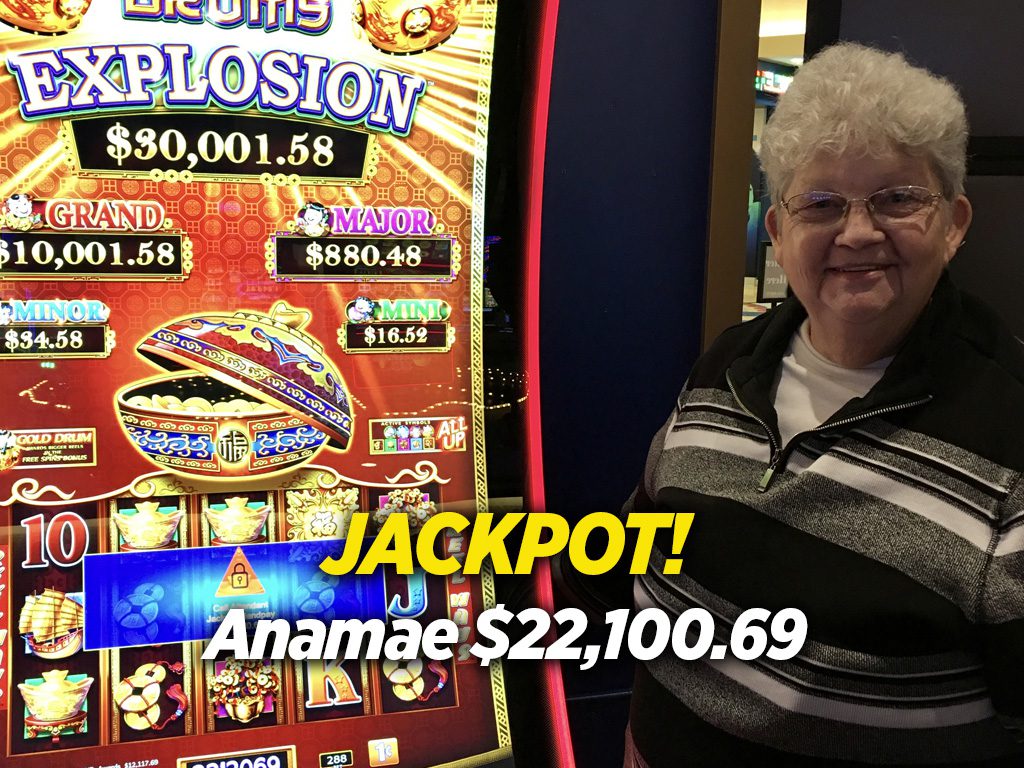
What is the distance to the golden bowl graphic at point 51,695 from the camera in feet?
3.98

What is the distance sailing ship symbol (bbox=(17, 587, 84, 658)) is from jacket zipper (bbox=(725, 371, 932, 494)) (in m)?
0.97

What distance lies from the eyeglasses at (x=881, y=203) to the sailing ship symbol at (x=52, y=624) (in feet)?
3.72

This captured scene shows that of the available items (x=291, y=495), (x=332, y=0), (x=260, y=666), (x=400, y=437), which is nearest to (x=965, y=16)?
(x=332, y=0)

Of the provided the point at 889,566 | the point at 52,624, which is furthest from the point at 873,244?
the point at 52,624

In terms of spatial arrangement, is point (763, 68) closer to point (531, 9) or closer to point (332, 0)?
point (531, 9)

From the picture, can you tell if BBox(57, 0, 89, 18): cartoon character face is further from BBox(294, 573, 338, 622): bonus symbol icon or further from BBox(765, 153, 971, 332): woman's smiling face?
BBox(765, 153, 971, 332): woman's smiling face

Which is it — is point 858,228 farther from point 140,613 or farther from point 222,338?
point 140,613

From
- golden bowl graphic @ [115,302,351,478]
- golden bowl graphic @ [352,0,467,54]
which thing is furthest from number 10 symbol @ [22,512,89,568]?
golden bowl graphic @ [352,0,467,54]

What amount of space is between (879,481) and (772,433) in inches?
5.9

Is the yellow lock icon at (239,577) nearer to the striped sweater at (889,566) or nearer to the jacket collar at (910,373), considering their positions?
the striped sweater at (889,566)

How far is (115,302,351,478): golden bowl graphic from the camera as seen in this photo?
48.3 inches

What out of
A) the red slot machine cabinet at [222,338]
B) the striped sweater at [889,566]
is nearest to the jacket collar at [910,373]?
the striped sweater at [889,566]

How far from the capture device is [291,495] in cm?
129

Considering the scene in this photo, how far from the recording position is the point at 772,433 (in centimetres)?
111
